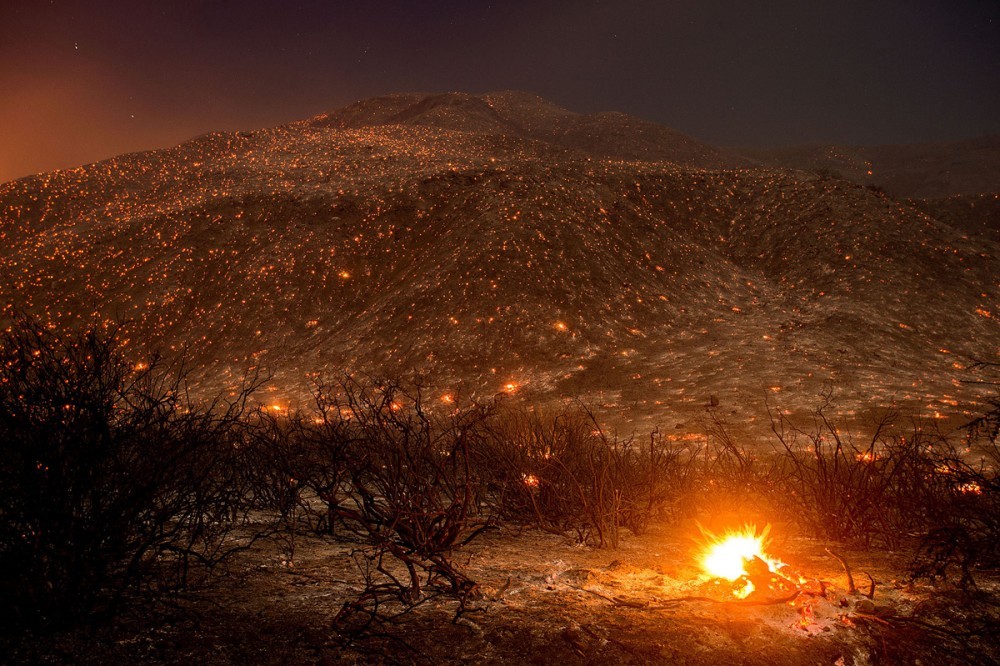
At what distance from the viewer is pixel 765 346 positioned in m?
15.2

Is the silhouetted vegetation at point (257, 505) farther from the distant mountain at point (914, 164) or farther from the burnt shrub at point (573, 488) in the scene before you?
the distant mountain at point (914, 164)

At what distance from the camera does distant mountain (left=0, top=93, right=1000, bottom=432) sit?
14727mm

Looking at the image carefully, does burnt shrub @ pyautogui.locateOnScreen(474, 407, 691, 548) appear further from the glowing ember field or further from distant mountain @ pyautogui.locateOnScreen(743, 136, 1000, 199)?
distant mountain @ pyautogui.locateOnScreen(743, 136, 1000, 199)

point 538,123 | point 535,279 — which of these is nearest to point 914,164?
point 538,123

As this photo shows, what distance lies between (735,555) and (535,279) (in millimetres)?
14435

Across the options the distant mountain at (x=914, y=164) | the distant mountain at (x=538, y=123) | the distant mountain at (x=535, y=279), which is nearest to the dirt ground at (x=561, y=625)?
the distant mountain at (x=535, y=279)

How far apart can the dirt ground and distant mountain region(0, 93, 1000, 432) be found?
813 cm

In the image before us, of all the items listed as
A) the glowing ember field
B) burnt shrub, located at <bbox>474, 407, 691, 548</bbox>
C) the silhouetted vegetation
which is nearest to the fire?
the glowing ember field

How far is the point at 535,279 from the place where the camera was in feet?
59.5

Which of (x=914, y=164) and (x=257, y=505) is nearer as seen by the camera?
(x=257, y=505)

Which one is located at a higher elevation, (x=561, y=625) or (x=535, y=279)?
(x=535, y=279)

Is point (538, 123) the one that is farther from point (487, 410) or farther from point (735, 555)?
point (735, 555)

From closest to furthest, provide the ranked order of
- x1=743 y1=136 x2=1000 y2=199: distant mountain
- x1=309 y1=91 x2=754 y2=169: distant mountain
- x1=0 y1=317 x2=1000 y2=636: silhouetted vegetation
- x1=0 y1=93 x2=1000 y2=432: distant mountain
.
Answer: x1=0 y1=317 x2=1000 y2=636: silhouetted vegetation < x1=0 y1=93 x2=1000 y2=432: distant mountain < x1=309 y1=91 x2=754 y2=169: distant mountain < x1=743 y1=136 x2=1000 y2=199: distant mountain

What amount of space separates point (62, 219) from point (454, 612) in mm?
31924
